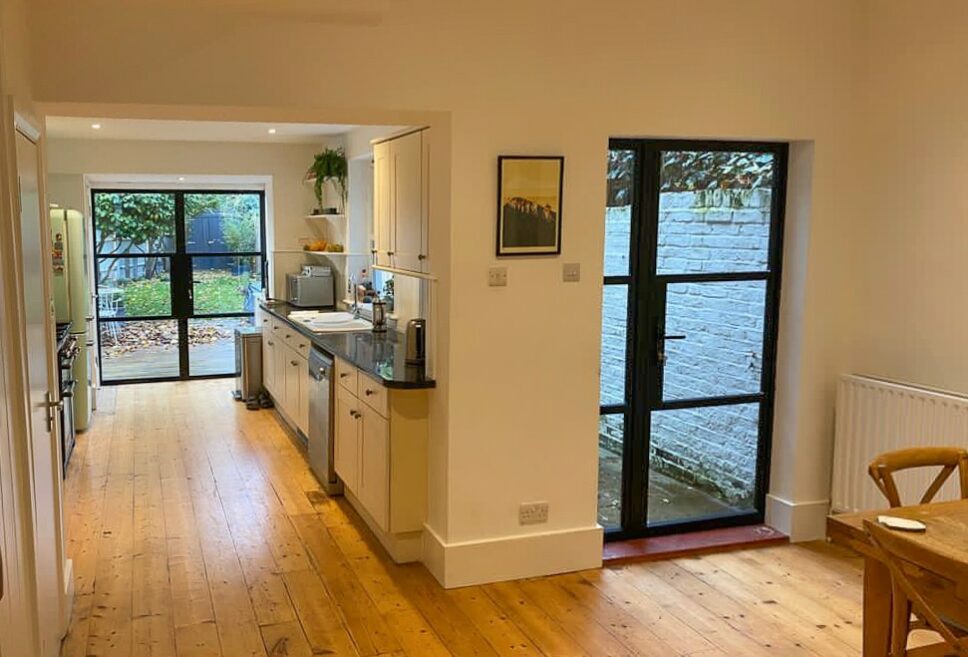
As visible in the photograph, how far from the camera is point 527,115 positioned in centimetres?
387

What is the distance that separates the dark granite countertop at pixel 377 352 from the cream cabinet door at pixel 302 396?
0.24m

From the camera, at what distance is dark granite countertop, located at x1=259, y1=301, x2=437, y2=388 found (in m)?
4.09

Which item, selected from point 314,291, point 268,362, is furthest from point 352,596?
point 314,291

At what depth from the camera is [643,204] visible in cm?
435

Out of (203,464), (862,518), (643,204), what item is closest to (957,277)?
(643,204)

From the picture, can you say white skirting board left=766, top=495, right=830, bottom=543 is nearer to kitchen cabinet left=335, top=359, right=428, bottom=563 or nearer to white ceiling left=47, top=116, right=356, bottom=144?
kitchen cabinet left=335, top=359, right=428, bottom=563

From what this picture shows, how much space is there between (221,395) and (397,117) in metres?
5.31

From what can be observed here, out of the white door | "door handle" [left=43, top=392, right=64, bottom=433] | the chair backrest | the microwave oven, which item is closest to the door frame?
the white door

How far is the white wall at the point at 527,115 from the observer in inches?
139

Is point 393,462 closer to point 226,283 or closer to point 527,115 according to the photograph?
point 527,115

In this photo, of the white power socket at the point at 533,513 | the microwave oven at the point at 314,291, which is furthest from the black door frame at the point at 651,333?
the microwave oven at the point at 314,291

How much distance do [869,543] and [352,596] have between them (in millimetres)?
2319

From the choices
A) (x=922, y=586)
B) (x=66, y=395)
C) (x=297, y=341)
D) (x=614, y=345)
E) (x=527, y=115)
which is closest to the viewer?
(x=922, y=586)

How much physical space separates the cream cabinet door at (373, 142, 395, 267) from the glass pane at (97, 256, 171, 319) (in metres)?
4.76
